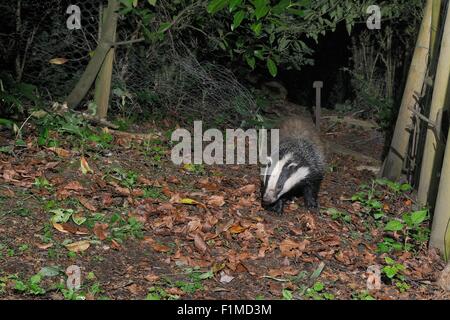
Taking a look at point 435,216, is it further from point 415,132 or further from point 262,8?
point 262,8

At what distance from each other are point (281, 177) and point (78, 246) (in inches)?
94.2

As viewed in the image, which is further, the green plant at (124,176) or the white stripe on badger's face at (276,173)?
the white stripe on badger's face at (276,173)

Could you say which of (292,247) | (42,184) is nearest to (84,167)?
(42,184)

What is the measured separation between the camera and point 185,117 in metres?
9.11

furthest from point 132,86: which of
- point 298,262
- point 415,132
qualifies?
point 298,262

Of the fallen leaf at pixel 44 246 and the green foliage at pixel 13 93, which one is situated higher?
the green foliage at pixel 13 93

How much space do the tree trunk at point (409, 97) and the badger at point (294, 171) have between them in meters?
0.89

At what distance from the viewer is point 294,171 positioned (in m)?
6.91

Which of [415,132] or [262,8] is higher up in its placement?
[262,8]

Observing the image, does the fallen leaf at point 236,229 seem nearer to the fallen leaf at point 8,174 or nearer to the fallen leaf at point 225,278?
the fallen leaf at point 225,278

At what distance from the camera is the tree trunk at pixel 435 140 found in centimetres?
645

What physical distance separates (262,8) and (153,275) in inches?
84.8

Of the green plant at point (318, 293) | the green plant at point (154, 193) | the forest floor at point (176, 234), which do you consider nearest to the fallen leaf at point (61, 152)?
the forest floor at point (176, 234)

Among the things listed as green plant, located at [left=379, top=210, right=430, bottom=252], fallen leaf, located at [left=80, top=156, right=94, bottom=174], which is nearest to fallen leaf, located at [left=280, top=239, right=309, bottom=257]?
green plant, located at [left=379, top=210, right=430, bottom=252]
